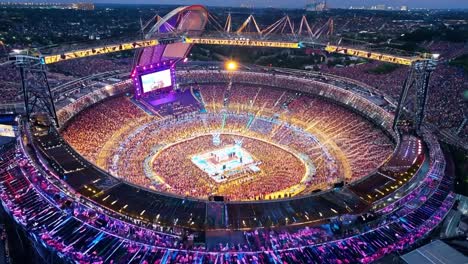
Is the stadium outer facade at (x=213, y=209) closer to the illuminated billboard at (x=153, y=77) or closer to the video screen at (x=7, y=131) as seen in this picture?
the video screen at (x=7, y=131)

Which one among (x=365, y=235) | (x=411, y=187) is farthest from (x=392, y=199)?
(x=365, y=235)

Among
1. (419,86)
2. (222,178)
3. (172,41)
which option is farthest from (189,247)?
(172,41)

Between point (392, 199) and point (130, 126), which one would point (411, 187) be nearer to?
point (392, 199)

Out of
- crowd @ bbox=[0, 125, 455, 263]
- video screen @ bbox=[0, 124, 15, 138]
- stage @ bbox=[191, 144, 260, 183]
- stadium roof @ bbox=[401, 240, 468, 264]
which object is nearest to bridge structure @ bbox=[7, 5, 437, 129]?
video screen @ bbox=[0, 124, 15, 138]

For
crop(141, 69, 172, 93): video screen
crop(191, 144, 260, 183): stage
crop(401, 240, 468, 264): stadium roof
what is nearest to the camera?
crop(401, 240, 468, 264): stadium roof

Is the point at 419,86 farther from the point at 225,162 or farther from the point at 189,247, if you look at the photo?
the point at 189,247

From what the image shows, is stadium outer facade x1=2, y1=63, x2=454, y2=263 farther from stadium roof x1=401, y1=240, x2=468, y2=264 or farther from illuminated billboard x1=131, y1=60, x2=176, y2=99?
illuminated billboard x1=131, y1=60, x2=176, y2=99

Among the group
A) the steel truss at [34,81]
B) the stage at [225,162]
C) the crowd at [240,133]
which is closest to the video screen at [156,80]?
the crowd at [240,133]
